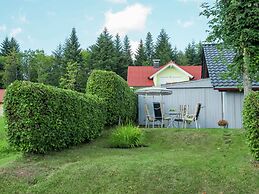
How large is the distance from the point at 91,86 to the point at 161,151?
13.4 ft

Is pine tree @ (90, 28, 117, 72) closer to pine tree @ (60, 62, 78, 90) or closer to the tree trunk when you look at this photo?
pine tree @ (60, 62, 78, 90)

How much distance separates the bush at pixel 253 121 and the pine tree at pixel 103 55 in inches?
1503

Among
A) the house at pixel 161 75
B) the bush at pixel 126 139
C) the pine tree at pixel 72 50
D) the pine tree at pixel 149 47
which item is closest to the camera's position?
the bush at pixel 126 139

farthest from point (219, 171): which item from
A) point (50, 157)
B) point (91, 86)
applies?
point (91, 86)

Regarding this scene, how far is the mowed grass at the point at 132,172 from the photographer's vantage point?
18.0 ft

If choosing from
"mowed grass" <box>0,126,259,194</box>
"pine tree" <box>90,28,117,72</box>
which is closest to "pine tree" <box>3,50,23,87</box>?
"pine tree" <box>90,28,117,72</box>

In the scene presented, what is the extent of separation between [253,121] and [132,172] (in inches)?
99.9

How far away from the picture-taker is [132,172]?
5875 millimetres

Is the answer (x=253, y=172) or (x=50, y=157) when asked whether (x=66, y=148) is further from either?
(x=253, y=172)

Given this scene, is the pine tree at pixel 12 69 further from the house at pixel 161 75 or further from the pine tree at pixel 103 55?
the house at pixel 161 75

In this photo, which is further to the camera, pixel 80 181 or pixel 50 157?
pixel 50 157

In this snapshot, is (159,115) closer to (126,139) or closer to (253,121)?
(126,139)

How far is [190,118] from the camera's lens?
12.4 meters

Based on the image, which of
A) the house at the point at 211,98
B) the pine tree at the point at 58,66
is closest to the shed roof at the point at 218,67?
the house at the point at 211,98
